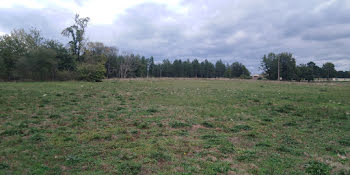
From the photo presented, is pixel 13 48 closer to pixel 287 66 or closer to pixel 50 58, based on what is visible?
pixel 50 58

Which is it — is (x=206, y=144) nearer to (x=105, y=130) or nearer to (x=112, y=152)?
(x=112, y=152)

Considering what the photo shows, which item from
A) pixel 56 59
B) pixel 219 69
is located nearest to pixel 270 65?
pixel 219 69

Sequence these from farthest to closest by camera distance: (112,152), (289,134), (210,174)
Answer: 1. (289,134)
2. (112,152)
3. (210,174)

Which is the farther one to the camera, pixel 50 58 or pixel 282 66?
pixel 282 66

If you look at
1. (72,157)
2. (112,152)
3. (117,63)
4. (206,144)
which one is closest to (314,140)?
(206,144)

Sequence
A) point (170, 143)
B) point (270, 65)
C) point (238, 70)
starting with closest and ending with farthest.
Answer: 1. point (170, 143)
2. point (270, 65)
3. point (238, 70)

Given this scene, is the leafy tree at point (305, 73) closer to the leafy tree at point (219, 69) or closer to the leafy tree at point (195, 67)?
the leafy tree at point (219, 69)

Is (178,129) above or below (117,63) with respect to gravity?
below

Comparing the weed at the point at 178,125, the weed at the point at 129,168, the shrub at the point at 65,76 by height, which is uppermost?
the shrub at the point at 65,76

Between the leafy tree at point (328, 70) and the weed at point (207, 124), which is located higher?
the leafy tree at point (328, 70)

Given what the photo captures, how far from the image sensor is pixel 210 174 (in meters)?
4.66

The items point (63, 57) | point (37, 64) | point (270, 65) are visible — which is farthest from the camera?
point (270, 65)

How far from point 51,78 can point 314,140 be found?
168 ft

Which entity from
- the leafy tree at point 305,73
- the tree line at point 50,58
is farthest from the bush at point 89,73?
the leafy tree at point 305,73
